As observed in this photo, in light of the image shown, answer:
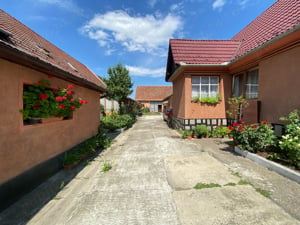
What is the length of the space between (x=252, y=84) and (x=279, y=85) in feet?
6.20

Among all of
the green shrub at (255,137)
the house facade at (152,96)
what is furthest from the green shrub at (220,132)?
the house facade at (152,96)

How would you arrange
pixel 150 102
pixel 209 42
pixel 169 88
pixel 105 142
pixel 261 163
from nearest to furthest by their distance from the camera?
pixel 261 163 < pixel 105 142 < pixel 209 42 < pixel 150 102 < pixel 169 88

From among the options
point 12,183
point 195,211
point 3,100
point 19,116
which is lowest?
point 195,211

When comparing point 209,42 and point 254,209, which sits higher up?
point 209,42

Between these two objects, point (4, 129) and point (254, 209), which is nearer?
point (254, 209)

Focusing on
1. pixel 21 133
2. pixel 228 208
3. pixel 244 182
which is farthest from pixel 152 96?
pixel 228 208

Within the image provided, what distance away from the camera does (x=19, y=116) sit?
2.93m

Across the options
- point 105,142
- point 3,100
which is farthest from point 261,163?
point 3,100

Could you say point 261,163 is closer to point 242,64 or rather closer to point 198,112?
point 198,112

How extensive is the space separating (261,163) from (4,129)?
19.9 ft

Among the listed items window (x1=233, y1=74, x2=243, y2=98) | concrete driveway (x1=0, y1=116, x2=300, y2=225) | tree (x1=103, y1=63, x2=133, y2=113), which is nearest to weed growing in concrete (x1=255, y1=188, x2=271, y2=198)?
concrete driveway (x1=0, y1=116, x2=300, y2=225)

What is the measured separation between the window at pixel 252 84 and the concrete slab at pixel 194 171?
156 inches

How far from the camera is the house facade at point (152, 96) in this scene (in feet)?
120

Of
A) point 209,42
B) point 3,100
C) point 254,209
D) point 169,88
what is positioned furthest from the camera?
point 169,88
